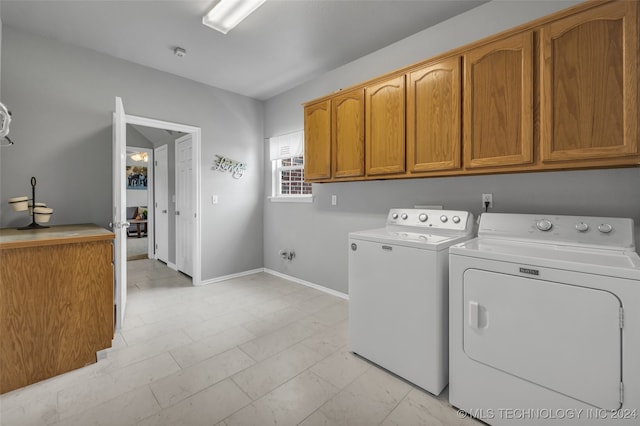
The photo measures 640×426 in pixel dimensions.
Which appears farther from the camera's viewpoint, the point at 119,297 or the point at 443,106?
the point at 119,297

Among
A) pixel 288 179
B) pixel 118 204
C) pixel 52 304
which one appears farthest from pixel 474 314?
pixel 288 179

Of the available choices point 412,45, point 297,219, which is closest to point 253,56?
point 412,45

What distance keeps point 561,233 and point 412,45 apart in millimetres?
2040

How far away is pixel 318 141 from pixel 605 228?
2315mm

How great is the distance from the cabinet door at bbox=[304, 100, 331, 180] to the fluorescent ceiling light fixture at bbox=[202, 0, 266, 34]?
1.04 meters

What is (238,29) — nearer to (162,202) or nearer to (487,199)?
(487,199)


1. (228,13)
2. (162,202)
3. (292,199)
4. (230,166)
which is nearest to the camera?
(228,13)

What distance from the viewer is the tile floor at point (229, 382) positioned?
153 cm

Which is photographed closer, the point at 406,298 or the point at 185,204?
the point at 406,298

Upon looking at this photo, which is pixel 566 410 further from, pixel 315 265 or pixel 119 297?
pixel 119 297

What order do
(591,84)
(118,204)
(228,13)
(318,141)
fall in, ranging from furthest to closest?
(318,141), (118,204), (228,13), (591,84)

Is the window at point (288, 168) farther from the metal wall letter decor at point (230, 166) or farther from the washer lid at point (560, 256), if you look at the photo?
the washer lid at point (560, 256)

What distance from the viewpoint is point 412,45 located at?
2.64 metres

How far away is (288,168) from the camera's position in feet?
13.4
